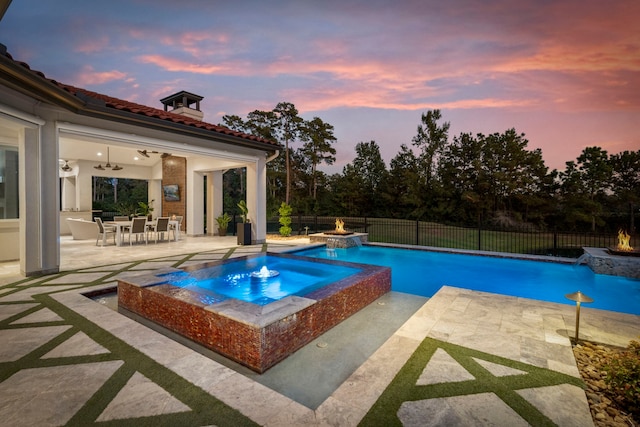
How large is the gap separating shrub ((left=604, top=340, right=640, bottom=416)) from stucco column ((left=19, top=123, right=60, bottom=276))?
26.5ft

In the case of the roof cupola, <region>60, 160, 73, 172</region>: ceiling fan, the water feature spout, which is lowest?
the water feature spout

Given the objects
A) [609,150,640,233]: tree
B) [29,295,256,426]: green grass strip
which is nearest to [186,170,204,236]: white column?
[29,295,256,426]: green grass strip

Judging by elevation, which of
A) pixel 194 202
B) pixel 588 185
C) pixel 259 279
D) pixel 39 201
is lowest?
pixel 259 279

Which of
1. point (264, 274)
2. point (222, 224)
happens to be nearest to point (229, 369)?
point (264, 274)

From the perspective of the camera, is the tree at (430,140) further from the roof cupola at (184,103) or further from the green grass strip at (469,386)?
the green grass strip at (469,386)

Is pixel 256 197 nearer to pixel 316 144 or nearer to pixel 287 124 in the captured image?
pixel 287 124

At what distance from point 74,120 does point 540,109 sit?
15871 mm

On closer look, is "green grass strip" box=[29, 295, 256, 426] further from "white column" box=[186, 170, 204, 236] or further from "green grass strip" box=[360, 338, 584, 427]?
"white column" box=[186, 170, 204, 236]

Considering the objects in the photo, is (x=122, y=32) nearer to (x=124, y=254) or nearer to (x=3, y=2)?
(x=124, y=254)

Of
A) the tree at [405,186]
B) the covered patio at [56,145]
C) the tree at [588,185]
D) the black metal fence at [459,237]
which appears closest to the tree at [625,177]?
the tree at [588,185]

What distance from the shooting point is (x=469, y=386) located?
83.4 inches

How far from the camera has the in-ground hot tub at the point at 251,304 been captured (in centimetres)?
265

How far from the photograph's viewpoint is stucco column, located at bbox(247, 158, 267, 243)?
10.2m

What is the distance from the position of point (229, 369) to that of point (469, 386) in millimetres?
1820
